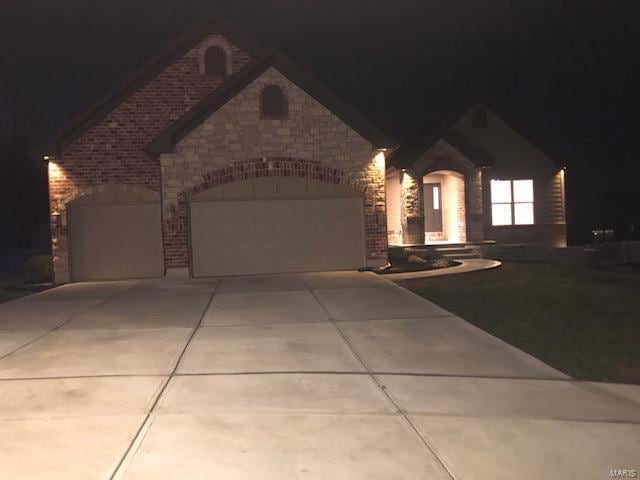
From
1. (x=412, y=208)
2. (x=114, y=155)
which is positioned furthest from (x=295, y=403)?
(x=412, y=208)

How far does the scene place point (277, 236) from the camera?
17.0 metres

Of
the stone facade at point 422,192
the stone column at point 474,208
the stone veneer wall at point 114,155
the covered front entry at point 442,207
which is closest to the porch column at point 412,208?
the stone facade at point 422,192

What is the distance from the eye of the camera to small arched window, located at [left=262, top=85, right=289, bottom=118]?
16859mm

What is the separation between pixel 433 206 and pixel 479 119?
11.8ft

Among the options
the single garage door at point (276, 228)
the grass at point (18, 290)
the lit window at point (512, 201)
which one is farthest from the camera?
the lit window at point (512, 201)

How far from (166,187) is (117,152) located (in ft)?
5.97

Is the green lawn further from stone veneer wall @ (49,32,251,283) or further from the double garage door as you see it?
stone veneer wall @ (49,32,251,283)

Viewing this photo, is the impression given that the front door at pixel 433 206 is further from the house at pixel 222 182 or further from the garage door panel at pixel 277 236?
the garage door panel at pixel 277 236

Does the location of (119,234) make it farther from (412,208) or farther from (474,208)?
(474,208)

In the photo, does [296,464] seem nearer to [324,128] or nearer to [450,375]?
[450,375]

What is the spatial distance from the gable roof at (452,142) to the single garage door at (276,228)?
5.08 metres

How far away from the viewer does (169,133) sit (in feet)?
53.6

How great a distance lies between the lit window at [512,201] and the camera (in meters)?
23.1

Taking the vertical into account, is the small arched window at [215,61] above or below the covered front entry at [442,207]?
above
